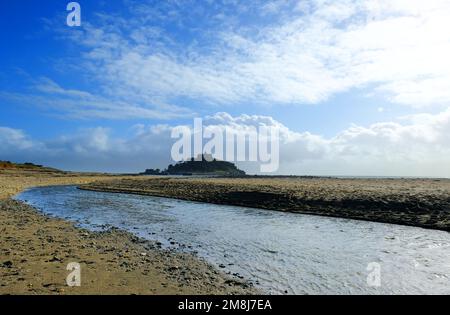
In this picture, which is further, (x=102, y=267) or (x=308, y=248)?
(x=308, y=248)

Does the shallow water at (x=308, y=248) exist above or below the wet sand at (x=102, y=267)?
below

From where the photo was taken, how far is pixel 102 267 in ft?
43.5

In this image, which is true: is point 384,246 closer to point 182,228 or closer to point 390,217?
point 390,217

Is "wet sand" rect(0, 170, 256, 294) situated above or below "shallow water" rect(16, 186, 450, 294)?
above

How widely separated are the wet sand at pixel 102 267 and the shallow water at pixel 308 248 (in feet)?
4.79

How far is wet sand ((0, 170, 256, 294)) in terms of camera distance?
36.2 feet

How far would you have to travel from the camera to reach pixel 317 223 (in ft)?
86.4

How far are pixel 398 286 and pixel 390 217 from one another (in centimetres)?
1691

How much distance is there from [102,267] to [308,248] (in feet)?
33.3

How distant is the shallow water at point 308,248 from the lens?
12.4 m

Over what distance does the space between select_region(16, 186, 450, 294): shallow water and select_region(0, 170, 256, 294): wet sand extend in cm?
146

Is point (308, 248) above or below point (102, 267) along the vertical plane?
below
